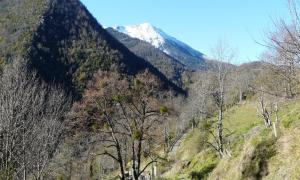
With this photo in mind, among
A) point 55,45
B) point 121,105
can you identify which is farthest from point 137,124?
point 55,45

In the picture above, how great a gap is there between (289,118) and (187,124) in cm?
7460

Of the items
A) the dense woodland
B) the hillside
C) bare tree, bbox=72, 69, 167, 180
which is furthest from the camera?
the hillside

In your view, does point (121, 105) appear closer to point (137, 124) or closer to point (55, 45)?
point (137, 124)

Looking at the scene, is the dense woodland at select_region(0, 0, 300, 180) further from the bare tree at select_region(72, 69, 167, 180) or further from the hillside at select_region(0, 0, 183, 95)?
the hillside at select_region(0, 0, 183, 95)

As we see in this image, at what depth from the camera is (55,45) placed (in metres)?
173

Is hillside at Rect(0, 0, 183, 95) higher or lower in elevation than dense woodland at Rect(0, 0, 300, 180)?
higher

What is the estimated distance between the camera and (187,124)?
93.1m

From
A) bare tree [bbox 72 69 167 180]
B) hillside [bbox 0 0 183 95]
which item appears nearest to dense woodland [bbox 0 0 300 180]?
bare tree [bbox 72 69 167 180]

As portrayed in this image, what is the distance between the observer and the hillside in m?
145

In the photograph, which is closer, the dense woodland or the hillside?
the dense woodland

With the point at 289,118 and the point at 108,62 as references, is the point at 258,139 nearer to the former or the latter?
the point at 289,118

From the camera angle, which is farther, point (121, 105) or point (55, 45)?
point (55, 45)

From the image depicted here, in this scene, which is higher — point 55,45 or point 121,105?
point 55,45

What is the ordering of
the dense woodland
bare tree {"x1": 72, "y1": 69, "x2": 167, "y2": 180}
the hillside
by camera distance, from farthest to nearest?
the hillside, bare tree {"x1": 72, "y1": 69, "x2": 167, "y2": 180}, the dense woodland
